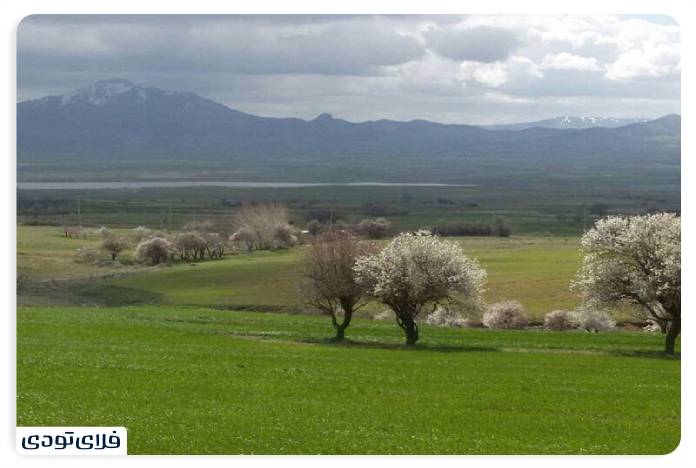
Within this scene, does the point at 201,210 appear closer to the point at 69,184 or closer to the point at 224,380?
the point at 69,184

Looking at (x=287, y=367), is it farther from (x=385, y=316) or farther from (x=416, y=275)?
(x=385, y=316)

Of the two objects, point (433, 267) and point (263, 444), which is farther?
point (433, 267)

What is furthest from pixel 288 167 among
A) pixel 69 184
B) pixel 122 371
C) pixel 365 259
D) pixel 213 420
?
pixel 213 420

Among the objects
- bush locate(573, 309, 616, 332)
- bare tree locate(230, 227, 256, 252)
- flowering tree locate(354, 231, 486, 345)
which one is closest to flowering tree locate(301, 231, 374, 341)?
flowering tree locate(354, 231, 486, 345)

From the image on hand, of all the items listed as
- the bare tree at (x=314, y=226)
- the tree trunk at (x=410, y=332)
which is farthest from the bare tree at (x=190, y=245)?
the tree trunk at (x=410, y=332)

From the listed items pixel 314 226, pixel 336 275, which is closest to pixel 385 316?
pixel 336 275
